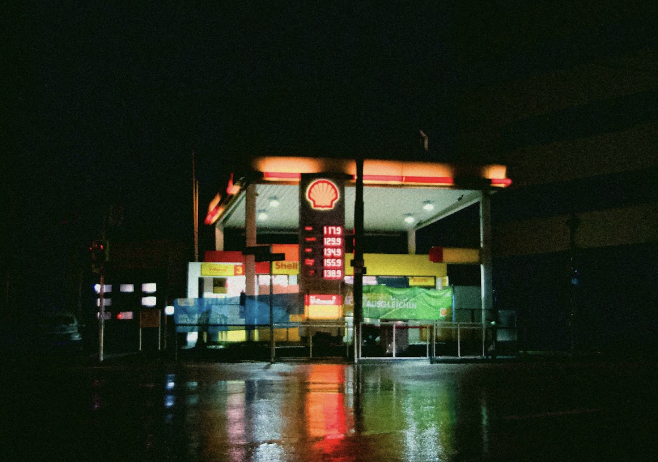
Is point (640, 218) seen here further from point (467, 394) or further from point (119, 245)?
point (119, 245)

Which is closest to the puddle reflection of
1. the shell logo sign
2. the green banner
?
the green banner

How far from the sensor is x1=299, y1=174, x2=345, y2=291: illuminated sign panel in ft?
69.2

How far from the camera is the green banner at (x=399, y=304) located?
64.2 ft

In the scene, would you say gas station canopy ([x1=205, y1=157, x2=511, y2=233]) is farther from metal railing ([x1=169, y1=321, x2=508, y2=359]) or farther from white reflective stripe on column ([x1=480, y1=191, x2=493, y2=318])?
metal railing ([x1=169, y1=321, x2=508, y2=359])

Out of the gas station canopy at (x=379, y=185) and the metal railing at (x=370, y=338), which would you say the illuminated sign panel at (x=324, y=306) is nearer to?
the metal railing at (x=370, y=338)

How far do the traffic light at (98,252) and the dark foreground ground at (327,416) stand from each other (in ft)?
13.4

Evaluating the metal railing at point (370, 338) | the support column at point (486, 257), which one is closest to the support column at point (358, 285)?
the metal railing at point (370, 338)

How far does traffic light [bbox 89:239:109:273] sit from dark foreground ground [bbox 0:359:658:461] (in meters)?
4.08

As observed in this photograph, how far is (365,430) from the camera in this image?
8.04 meters

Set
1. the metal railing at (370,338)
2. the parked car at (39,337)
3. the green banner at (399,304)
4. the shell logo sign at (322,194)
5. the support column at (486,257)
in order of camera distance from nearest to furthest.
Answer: the metal railing at (370,338) → the green banner at (399,304) → the parked car at (39,337) → the shell logo sign at (322,194) → the support column at (486,257)

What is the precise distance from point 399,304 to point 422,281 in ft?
40.0

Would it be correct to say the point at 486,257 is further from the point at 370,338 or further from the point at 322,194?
the point at 322,194

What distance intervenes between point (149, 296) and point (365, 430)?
2687cm

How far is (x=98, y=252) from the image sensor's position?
62.0 feet
